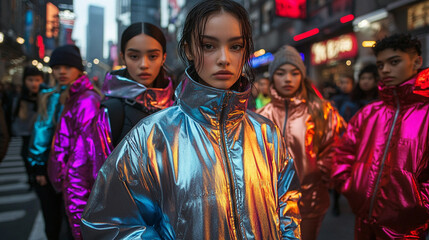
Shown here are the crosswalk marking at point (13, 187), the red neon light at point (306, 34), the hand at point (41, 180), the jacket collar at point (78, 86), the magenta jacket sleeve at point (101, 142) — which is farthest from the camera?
the red neon light at point (306, 34)

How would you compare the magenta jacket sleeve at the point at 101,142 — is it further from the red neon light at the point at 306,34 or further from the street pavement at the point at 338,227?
the red neon light at the point at 306,34

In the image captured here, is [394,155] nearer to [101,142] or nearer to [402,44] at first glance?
[402,44]

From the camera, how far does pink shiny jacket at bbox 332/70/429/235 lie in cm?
186

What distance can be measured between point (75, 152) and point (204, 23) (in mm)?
1250

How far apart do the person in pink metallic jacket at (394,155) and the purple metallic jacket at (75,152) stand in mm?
1932

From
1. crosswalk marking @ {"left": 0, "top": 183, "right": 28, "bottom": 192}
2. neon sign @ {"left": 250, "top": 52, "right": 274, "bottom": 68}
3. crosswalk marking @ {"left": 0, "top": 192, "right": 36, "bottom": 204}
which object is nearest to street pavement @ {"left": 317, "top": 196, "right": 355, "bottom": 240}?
crosswalk marking @ {"left": 0, "top": 192, "right": 36, "bottom": 204}

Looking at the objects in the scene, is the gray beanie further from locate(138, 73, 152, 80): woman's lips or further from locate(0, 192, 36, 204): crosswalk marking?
locate(0, 192, 36, 204): crosswalk marking

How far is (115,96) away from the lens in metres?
1.87

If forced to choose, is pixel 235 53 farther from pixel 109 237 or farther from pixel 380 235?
pixel 380 235

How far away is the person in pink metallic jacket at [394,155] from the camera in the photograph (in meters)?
1.87

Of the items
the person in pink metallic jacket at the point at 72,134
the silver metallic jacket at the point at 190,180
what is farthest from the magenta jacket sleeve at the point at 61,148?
the silver metallic jacket at the point at 190,180

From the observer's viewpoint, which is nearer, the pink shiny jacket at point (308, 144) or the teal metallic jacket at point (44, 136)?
the pink shiny jacket at point (308, 144)

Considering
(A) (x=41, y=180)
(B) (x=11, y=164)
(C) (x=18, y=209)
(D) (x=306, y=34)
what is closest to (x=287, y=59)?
(A) (x=41, y=180)

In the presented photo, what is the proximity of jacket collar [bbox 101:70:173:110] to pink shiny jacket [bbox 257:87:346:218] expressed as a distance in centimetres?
124
